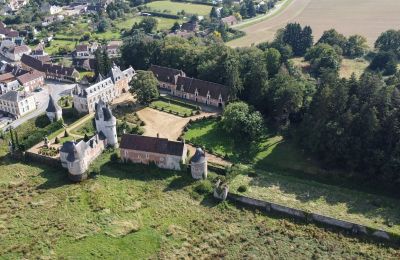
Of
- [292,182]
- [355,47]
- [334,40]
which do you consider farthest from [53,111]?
[355,47]

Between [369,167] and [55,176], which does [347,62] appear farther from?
[55,176]

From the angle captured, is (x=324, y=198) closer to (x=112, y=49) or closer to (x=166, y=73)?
(x=166, y=73)

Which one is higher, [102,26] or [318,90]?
[102,26]

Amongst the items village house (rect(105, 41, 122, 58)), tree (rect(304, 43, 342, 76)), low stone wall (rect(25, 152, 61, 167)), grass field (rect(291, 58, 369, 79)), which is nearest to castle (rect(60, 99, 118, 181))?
low stone wall (rect(25, 152, 61, 167))

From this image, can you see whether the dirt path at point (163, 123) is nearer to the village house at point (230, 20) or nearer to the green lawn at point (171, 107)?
the green lawn at point (171, 107)

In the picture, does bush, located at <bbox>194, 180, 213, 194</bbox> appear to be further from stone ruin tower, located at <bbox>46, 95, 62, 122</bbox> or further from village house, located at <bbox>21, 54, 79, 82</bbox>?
village house, located at <bbox>21, 54, 79, 82</bbox>

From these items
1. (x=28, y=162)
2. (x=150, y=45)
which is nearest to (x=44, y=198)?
(x=28, y=162)

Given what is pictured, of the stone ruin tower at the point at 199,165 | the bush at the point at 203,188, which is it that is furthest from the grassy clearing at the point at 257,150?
the bush at the point at 203,188
